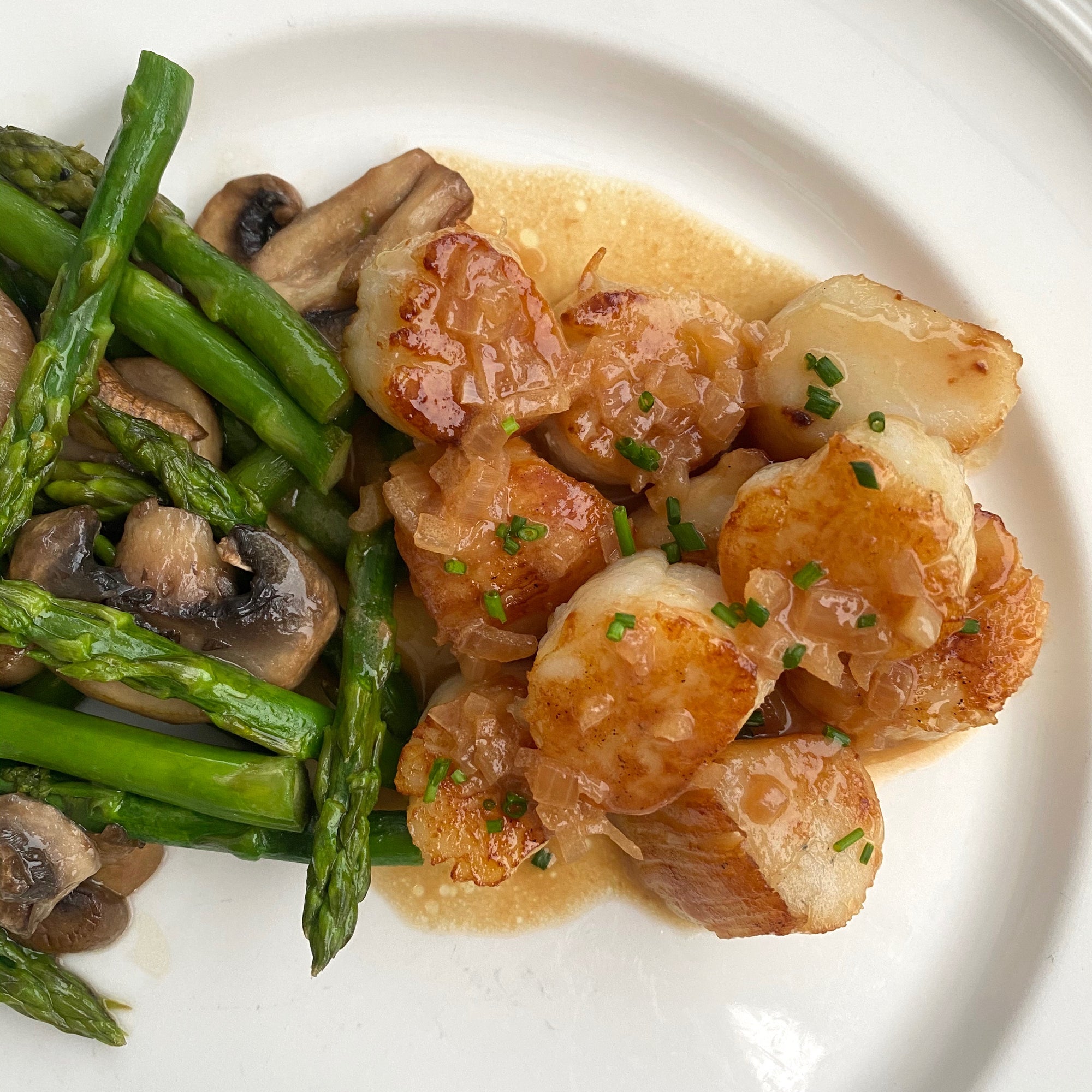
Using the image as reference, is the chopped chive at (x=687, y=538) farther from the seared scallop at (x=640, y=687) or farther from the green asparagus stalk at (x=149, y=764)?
the green asparagus stalk at (x=149, y=764)

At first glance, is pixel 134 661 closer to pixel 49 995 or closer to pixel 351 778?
pixel 351 778

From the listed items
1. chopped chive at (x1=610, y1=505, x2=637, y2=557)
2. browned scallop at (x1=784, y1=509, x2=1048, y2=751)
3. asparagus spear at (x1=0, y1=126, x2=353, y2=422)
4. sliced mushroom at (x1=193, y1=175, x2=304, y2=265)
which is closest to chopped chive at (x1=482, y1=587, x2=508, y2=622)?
chopped chive at (x1=610, y1=505, x2=637, y2=557)

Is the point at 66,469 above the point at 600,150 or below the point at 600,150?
below

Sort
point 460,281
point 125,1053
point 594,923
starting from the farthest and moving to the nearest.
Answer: point 594,923
point 125,1053
point 460,281

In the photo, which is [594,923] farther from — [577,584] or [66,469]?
[66,469]

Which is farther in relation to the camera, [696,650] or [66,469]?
[66,469]

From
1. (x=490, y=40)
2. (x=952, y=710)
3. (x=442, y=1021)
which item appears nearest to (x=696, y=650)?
(x=952, y=710)

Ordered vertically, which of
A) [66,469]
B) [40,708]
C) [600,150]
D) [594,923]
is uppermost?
[600,150]

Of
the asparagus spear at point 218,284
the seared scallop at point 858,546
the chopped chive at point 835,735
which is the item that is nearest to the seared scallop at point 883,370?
the seared scallop at point 858,546
